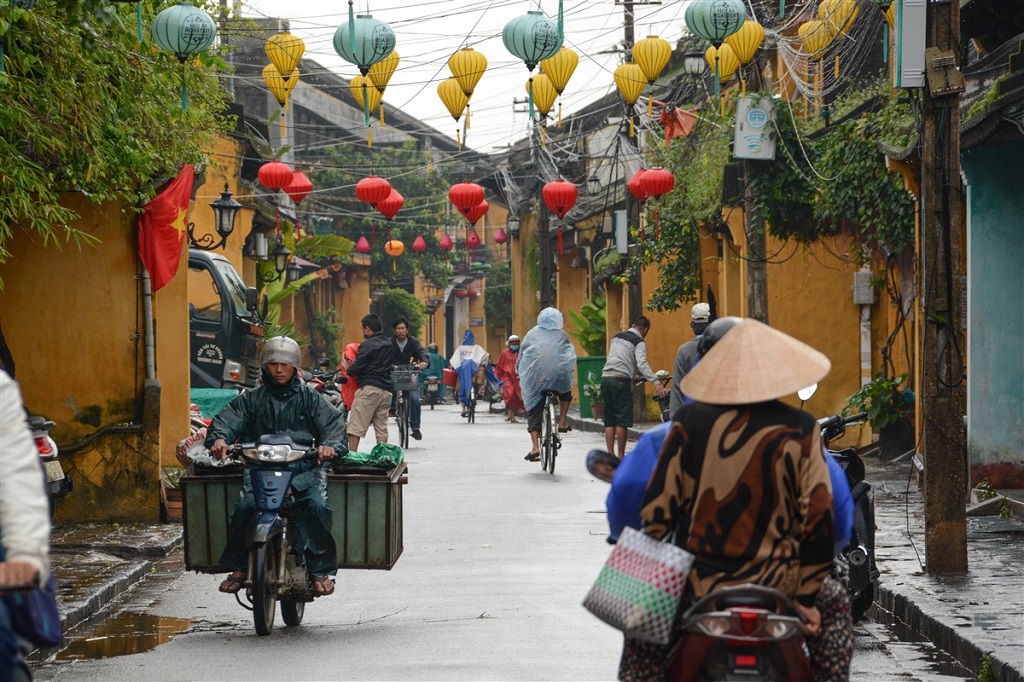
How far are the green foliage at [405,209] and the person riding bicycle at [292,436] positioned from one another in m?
42.2

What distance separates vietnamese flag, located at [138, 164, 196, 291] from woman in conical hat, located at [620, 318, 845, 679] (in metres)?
9.85

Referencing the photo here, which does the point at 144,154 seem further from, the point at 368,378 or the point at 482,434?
the point at 482,434

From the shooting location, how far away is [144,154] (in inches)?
500

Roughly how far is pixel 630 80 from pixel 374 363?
472 cm

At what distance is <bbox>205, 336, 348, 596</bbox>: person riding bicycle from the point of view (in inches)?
347

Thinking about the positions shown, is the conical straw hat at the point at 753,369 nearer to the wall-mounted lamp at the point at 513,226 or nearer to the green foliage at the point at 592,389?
the green foliage at the point at 592,389

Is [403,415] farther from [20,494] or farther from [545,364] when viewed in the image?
[20,494]

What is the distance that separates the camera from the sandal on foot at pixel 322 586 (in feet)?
29.1

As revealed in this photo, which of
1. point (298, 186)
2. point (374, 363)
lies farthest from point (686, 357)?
point (298, 186)

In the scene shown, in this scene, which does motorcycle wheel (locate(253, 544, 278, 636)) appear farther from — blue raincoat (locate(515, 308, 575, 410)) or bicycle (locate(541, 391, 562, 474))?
blue raincoat (locate(515, 308, 575, 410))

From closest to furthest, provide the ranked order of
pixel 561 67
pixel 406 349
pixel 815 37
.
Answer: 1. pixel 561 67
2. pixel 815 37
3. pixel 406 349

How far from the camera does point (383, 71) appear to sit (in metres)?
15.8

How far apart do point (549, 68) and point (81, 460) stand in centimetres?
616

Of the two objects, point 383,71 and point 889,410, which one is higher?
point 383,71
